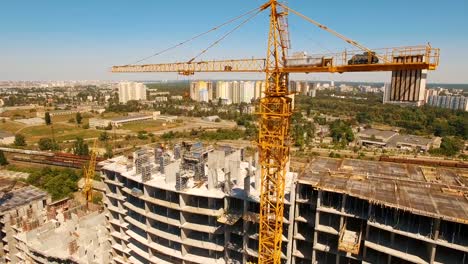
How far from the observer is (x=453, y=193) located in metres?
17.2

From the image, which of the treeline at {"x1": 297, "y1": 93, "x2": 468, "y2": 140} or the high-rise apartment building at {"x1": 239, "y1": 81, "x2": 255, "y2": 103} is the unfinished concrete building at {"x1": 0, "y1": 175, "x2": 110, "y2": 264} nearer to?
the treeline at {"x1": 297, "y1": 93, "x2": 468, "y2": 140}

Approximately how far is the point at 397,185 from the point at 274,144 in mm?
8399

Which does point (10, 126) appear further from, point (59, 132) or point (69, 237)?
point (69, 237)

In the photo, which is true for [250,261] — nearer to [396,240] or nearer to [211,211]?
[211,211]

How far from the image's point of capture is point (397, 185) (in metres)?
18.7

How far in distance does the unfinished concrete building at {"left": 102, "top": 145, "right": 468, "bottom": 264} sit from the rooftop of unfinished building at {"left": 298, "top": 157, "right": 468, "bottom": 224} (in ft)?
0.19

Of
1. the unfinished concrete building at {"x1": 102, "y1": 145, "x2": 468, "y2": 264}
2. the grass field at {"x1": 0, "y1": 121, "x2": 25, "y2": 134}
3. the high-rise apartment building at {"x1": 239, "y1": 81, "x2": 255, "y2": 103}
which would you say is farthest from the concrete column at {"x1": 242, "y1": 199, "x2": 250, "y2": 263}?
the high-rise apartment building at {"x1": 239, "y1": 81, "x2": 255, "y2": 103}

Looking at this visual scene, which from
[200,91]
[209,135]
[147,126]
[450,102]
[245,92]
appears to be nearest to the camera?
[209,135]

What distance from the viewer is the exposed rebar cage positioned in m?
20.1

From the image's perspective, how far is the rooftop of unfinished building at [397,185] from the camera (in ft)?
50.9

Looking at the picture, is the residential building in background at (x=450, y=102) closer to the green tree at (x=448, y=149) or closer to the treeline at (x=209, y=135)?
the green tree at (x=448, y=149)

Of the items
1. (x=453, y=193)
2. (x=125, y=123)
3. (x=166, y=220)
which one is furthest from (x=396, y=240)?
(x=125, y=123)

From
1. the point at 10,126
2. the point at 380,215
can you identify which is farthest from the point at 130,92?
the point at 380,215

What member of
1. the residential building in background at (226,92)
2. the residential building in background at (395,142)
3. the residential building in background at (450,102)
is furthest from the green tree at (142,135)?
the residential building in background at (450,102)
